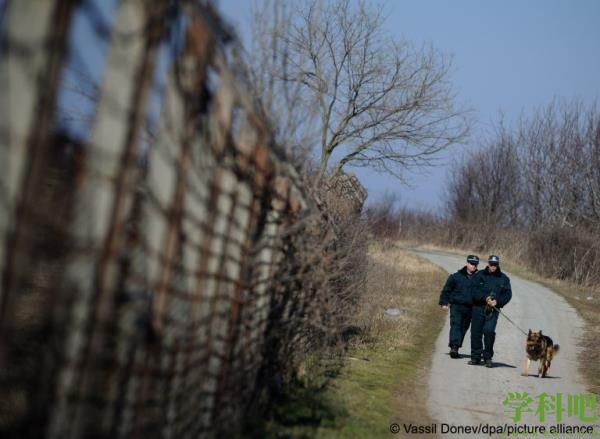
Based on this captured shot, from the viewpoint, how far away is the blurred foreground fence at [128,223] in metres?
2.84

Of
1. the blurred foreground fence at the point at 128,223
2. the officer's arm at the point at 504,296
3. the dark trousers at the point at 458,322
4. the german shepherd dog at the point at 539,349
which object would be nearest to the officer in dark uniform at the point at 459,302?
the dark trousers at the point at 458,322

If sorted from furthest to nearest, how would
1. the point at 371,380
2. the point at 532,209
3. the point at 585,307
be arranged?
the point at 532,209 → the point at 585,307 → the point at 371,380

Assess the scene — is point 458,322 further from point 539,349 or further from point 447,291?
point 539,349

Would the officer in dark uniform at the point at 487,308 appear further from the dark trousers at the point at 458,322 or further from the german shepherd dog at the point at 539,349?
the german shepherd dog at the point at 539,349

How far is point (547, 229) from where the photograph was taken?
36625mm

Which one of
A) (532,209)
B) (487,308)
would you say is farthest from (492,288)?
(532,209)

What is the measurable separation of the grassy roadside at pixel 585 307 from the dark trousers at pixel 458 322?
7.09 ft

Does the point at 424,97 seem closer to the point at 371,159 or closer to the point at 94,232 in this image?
the point at 371,159

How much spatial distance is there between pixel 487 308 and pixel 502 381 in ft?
5.17

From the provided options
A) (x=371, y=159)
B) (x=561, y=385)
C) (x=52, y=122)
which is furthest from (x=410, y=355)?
(x=371, y=159)

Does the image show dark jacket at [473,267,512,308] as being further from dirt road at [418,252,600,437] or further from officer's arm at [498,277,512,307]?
dirt road at [418,252,600,437]

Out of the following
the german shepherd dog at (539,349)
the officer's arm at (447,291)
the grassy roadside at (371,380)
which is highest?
the officer's arm at (447,291)

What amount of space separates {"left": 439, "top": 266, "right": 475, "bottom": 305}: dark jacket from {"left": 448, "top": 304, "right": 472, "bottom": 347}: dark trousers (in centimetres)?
14

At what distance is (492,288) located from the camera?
13.2 meters
